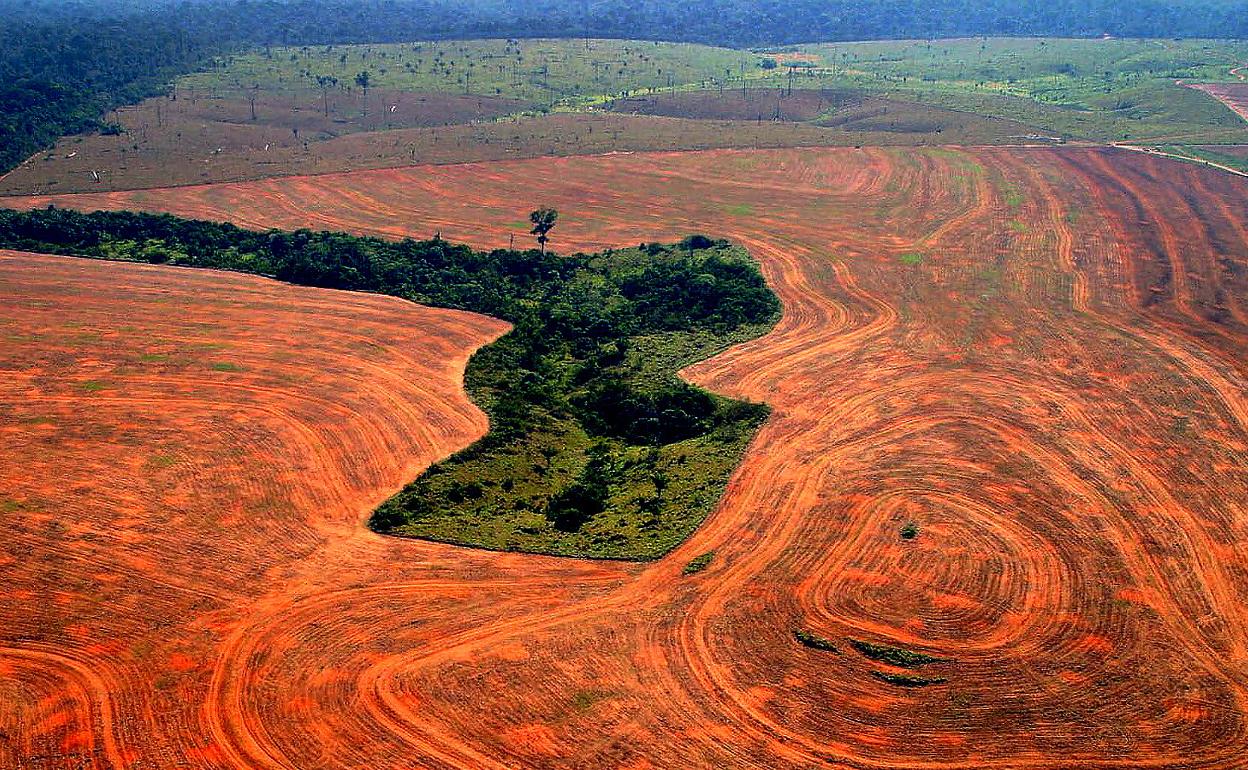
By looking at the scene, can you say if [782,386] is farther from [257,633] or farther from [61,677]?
[61,677]

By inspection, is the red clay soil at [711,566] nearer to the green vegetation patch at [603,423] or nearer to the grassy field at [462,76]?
the green vegetation patch at [603,423]

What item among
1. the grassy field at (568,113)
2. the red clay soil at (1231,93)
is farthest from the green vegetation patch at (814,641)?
the red clay soil at (1231,93)

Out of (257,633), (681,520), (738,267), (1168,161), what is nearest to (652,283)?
(738,267)

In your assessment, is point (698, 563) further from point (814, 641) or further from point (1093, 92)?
point (1093, 92)

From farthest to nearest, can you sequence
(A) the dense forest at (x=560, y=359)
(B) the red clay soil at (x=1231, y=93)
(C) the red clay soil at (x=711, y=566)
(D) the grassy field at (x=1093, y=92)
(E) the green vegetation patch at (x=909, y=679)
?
(B) the red clay soil at (x=1231, y=93)
(D) the grassy field at (x=1093, y=92)
(A) the dense forest at (x=560, y=359)
(E) the green vegetation patch at (x=909, y=679)
(C) the red clay soil at (x=711, y=566)

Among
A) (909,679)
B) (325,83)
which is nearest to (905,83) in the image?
(325,83)


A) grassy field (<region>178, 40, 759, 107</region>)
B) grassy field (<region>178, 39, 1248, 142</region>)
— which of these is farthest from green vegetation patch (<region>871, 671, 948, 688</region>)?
grassy field (<region>178, 40, 759, 107</region>)

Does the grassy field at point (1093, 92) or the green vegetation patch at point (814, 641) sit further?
the grassy field at point (1093, 92)
